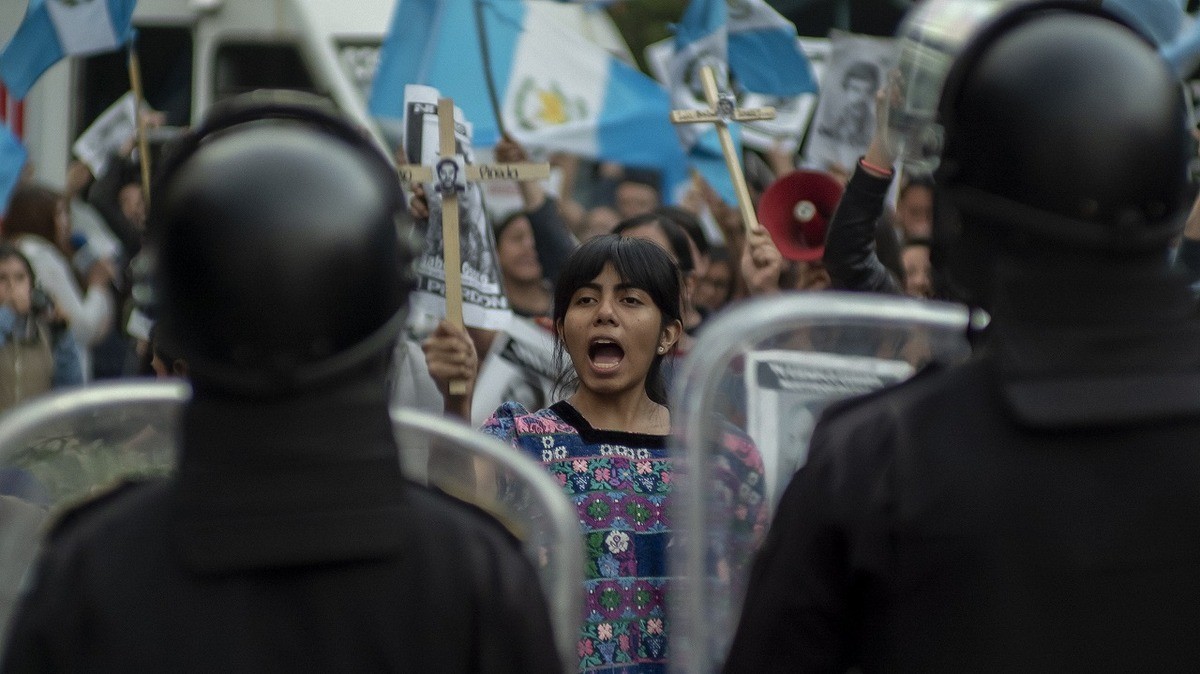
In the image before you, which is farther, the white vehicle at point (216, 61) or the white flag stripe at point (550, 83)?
the white vehicle at point (216, 61)

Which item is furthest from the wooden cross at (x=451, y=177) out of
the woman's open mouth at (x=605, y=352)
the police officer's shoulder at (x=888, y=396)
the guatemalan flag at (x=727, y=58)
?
the police officer's shoulder at (x=888, y=396)

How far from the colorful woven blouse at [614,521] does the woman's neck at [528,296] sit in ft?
9.12

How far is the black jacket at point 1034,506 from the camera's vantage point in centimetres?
198

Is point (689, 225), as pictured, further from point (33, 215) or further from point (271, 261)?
point (271, 261)

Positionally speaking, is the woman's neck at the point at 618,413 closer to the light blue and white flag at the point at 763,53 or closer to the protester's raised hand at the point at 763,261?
the protester's raised hand at the point at 763,261

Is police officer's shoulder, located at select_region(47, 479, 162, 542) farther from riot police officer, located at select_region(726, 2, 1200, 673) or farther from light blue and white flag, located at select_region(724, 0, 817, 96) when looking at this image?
light blue and white flag, located at select_region(724, 0, 817, 96)

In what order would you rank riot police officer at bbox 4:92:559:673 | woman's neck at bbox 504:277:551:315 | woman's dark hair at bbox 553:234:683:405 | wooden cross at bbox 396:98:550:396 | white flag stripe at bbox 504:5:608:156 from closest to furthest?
riot police officer at bbox 4:92:559:673 < woman's dark hair at bbox 553:234:683:405 < wooden cross at bbox 396:98:550:396 < woman's neck at bbox 504:277:551:315 < white flag stripe at bbox 504:5:608:156

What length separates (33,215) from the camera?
906 centimetres

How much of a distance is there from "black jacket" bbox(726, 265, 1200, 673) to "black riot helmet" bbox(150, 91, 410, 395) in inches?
24.0

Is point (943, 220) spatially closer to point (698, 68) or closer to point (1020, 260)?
point (1020, 260)

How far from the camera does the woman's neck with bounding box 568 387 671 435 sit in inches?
168

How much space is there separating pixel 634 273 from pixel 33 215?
5599 mm

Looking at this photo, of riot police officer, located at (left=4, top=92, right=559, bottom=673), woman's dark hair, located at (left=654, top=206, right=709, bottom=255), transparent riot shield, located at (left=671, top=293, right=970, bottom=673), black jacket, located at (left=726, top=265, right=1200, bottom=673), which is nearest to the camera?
riot police officer, located at (left=4, top=92, right=559, bottom=673)

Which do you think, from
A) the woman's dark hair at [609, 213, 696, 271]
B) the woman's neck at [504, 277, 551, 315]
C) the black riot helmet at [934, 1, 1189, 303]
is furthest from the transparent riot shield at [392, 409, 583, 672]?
the woman's neck at [504, 277, 551, 315]
